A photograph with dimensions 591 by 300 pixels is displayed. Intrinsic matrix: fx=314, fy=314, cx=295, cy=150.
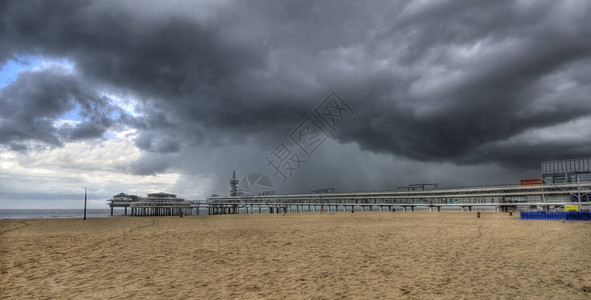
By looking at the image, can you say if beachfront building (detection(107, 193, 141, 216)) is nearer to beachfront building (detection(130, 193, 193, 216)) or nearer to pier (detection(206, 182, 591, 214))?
beachfront building (detection(130, 193, 193, 216))

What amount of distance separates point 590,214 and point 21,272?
1769 inches

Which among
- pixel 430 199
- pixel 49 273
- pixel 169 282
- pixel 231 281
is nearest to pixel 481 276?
pixel 231 281

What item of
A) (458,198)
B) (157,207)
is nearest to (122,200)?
(157,207)

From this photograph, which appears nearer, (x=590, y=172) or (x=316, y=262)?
(x=316, y=262)

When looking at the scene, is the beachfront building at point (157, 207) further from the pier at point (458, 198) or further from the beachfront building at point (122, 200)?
the pier at point (458, 198)

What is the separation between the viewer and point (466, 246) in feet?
48.2

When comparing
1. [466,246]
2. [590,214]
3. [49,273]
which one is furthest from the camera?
[590,214]

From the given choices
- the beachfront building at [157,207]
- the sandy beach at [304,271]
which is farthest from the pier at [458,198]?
the sandy beach at [304,271]

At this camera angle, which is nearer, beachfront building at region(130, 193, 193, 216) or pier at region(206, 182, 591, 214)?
pier at region(206, 182, 591, 214)

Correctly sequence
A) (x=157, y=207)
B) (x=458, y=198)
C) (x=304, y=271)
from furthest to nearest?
1. (x=458, y=198)
2. (x=157, y=207)
3. (x=304, y=271)

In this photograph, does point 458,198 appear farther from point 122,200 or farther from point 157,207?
point 122,200

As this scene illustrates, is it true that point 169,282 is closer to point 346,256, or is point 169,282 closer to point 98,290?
point 98,290

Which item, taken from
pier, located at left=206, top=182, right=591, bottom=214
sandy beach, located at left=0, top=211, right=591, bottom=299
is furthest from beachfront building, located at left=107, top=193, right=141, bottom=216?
sandy beach, located at left=0, top=211, right=591, bottom=299

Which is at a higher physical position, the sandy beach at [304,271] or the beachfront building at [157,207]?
the sandy beach at [304,271]
